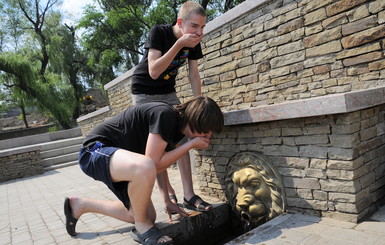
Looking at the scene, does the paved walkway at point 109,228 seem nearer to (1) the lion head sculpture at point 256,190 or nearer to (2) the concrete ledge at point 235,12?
(1) the lion head sculpture at point 256,190

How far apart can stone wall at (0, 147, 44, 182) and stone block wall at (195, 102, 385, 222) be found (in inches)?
294

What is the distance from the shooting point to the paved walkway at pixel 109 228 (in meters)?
1.85

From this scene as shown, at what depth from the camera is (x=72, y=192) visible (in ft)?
15.6

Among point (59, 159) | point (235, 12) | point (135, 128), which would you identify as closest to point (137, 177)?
point (135, 128)

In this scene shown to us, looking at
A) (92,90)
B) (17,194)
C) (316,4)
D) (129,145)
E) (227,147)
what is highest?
(92,90)

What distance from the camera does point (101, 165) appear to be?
2.01m

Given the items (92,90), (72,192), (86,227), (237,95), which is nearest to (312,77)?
(237,95)

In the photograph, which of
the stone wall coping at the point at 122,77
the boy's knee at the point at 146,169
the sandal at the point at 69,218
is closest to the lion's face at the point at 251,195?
the boy's knee at the point at 146,169

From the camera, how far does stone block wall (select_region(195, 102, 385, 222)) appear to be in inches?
77.2

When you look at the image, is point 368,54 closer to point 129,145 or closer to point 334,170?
point 334,170

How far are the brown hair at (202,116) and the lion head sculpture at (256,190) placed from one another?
631mm

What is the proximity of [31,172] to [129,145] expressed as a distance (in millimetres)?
7125

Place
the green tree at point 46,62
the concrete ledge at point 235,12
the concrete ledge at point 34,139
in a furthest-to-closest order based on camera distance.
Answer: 1. the green tree at point 46,62
2. the concrete ledge at point 34,139
3. the concrete ledge at point 235,12

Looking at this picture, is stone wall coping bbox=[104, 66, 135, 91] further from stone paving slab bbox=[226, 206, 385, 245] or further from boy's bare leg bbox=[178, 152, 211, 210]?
stone paving slab bbox=[226, 206, 385, 245]
